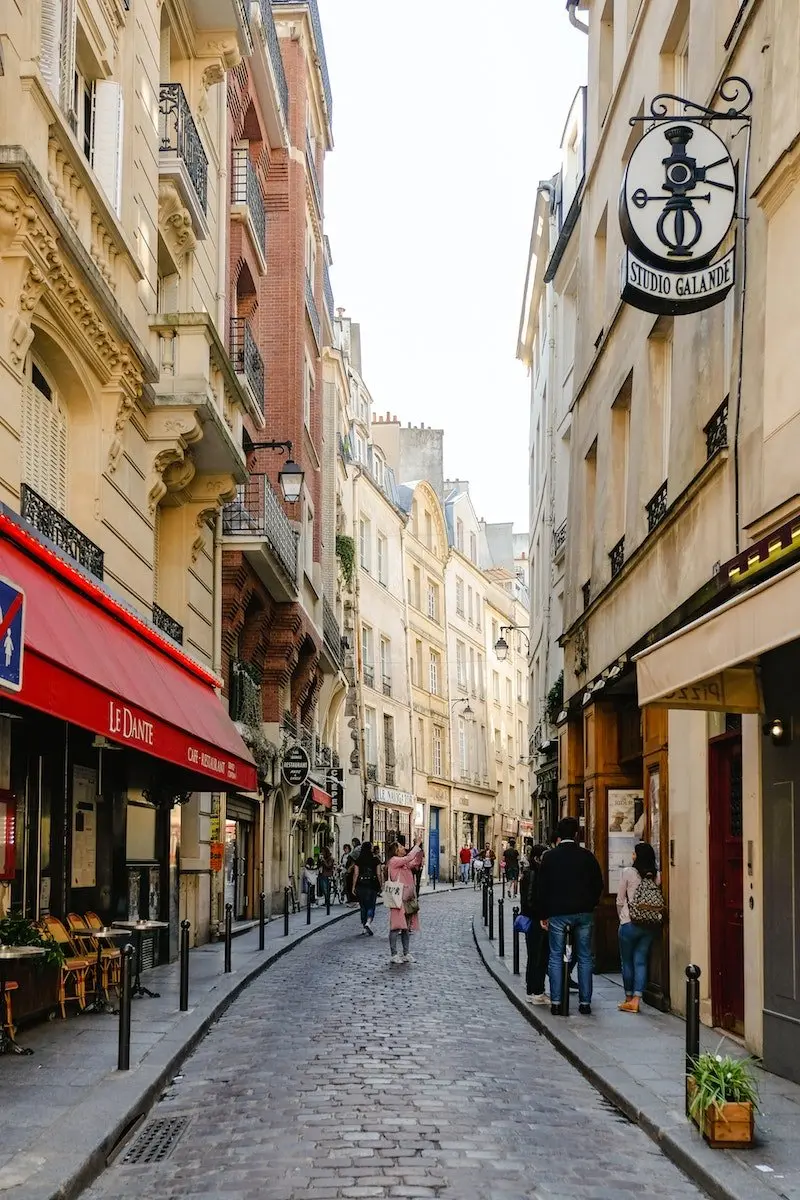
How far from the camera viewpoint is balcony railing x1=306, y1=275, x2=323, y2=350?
3216 centimetres

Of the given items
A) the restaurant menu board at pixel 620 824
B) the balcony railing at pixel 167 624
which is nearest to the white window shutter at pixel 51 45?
the balcony railing at pixel 167 624

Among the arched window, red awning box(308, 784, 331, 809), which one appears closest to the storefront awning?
the arched window

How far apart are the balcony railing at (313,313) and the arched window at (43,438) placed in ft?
62.0

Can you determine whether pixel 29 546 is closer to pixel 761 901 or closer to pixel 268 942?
pixel 761 901

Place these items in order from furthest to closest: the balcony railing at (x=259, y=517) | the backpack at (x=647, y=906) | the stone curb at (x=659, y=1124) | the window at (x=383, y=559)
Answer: the window at (x=383, y=559), the balcony railing at (x=259, y=517), the backpack at (x=647, y=906), the stone curb at (x=659, y=1124)

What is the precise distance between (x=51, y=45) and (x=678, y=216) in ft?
18.5

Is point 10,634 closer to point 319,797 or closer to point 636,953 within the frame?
point 636,953

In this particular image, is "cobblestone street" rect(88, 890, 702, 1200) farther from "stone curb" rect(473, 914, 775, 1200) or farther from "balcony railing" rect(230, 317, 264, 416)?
"balcony railing" rect(230, 317, 264, 416)

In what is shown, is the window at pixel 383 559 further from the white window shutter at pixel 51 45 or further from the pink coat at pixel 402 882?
the white window shutter at pixel 51 45

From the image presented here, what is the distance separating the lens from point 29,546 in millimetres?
9820

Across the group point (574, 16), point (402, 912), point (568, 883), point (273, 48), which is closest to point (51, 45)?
point (568, 883)

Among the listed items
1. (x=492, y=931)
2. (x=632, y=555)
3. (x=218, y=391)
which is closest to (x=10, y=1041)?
(x=632, y=555)

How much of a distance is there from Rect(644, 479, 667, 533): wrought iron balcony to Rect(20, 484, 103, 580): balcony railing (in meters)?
5.51

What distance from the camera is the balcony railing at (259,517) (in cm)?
2223
